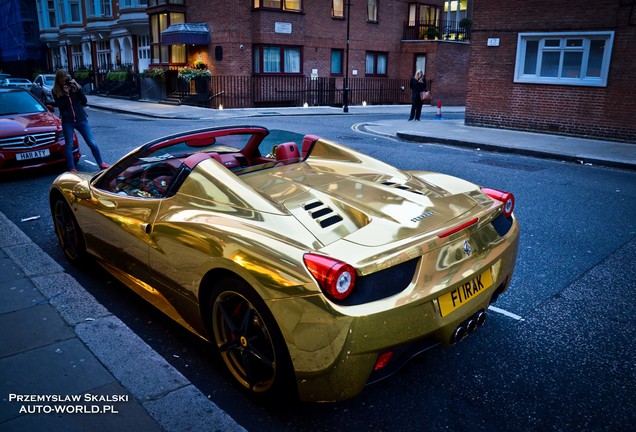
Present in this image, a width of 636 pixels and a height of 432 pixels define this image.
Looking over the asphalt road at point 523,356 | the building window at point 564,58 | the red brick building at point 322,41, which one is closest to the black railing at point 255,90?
the red brick building at point 322,41

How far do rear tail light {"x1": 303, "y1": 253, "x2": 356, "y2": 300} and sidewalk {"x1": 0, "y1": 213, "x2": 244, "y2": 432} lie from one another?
2.97 feet

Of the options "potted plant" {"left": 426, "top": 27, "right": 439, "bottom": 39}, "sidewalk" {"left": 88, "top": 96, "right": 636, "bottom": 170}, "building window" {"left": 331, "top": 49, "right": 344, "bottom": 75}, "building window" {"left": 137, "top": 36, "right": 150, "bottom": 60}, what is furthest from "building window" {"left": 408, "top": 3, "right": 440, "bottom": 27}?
"sidewalk" {"left": 88, "top": 96, "right": 636, "bottom": 170}

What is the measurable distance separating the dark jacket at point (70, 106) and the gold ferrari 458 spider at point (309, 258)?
5584 mm

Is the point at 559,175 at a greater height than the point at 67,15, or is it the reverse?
the point at 67,15

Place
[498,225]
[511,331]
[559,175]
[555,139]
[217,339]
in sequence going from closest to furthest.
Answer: [217,339] → [498,225] → [511,331] → [559,175] → [555,139]

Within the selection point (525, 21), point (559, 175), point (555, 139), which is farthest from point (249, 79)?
point (559, 175)

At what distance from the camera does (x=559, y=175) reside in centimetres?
996

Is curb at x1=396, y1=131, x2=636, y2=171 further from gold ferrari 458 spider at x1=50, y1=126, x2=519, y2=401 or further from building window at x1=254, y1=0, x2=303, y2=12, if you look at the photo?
building window at x1=254, y1=0, x2=303, y2=12

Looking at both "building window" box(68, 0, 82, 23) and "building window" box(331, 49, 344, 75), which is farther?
"building window" box(68, 0, 82, 23)

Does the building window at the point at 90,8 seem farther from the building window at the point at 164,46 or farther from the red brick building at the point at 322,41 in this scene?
the red brick building at the point at 322,41

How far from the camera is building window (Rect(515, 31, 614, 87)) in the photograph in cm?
1429

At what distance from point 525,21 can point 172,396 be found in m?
15.9

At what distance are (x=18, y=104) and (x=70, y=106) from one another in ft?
6.20

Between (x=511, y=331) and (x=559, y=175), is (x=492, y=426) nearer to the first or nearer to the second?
(x=511, y=331)
